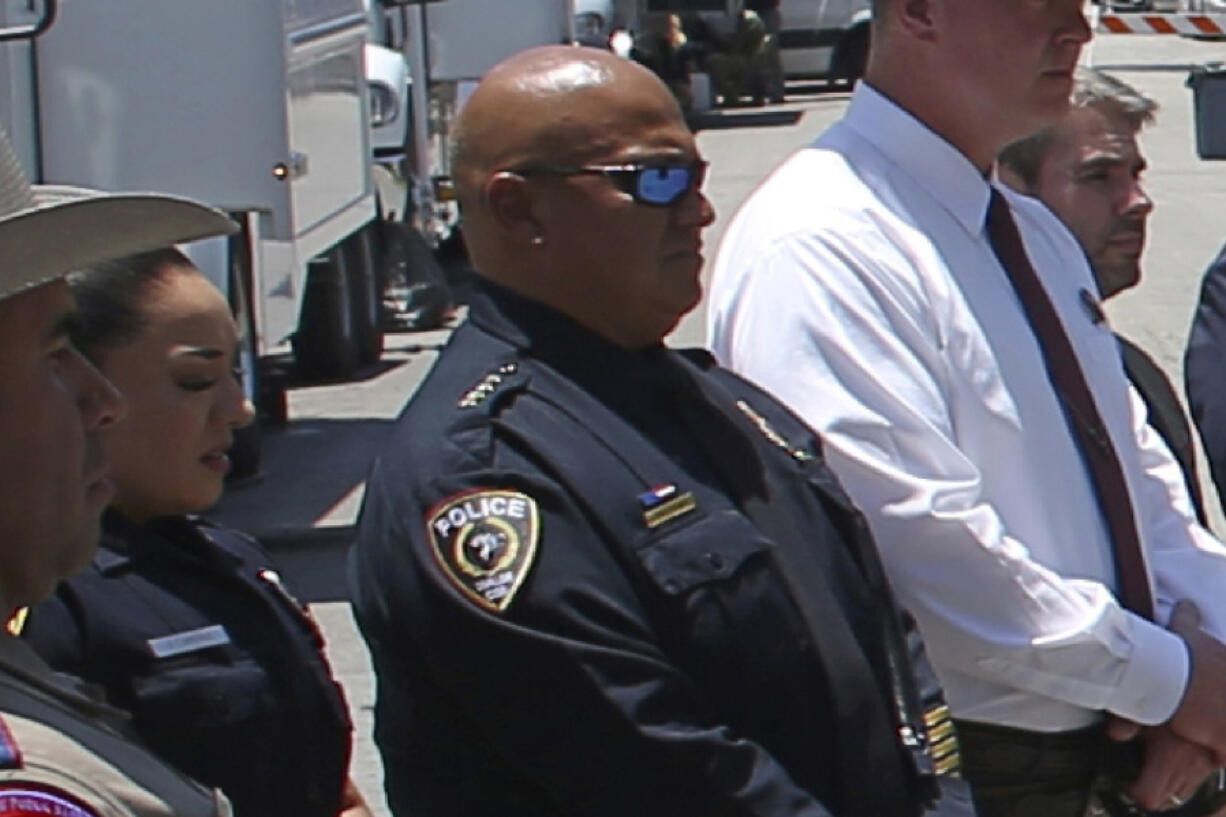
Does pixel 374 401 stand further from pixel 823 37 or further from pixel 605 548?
pixel 823 37

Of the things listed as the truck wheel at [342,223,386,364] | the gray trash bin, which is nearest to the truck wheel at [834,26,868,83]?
the truck wheel at [342,223,386,364]

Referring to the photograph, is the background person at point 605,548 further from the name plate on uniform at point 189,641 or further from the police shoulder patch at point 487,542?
the name plate on uniform at point 189,641

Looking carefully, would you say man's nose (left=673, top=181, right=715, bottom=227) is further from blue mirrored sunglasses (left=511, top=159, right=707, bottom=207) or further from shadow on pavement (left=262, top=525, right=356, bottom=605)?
shadow on pavement (left=262, top=525, right=356, bottom=605)

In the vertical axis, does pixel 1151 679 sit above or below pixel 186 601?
below

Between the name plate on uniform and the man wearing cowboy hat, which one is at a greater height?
the man wearing cowboy hat

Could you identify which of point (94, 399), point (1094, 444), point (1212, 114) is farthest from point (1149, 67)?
point (94, 399)

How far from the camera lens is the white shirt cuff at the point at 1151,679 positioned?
2.86 metres

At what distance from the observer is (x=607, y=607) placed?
2.27 metres

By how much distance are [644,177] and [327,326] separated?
29.3ft

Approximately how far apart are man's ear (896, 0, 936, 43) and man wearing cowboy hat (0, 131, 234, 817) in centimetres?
144

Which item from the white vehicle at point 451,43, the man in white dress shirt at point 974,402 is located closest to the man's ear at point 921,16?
the man in white dress shirt at point 974,402

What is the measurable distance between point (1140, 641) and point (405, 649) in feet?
3.17

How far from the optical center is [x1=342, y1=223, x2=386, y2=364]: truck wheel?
11039mm

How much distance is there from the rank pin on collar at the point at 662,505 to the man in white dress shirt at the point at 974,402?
48 centimetres
